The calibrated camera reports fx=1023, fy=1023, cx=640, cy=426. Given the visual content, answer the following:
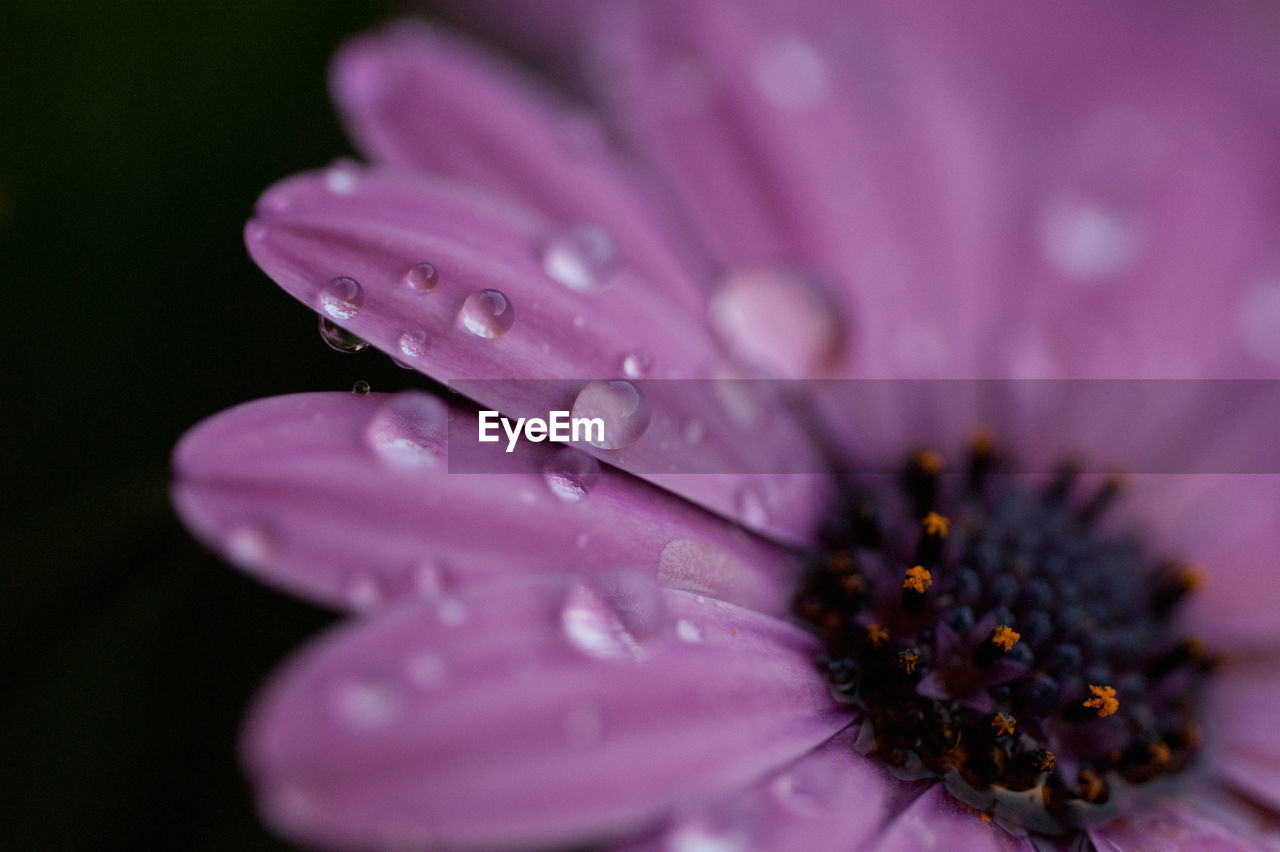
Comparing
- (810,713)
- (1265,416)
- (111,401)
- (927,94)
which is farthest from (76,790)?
(1265,416)

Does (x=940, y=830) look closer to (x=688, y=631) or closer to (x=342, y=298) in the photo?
(x=688, y=631)

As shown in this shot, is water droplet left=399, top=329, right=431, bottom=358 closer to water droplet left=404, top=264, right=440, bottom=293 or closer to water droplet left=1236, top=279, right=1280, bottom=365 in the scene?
water droplet left=404, top=264, right=440, bottom=293

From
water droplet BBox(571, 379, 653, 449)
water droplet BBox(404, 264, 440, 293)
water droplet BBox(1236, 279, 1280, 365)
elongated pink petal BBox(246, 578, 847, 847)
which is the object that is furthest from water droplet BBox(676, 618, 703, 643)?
water droplet BBox(1236, 279, 1280, 365)

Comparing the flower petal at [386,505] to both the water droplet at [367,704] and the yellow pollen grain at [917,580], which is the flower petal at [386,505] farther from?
the yellow pollen grain at [917,580]

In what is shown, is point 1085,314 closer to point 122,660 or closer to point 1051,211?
point 1051,211

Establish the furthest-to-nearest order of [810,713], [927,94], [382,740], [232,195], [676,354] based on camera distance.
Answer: [927,94]
[232,195]
[676,354]
[810,713]
[382,740]

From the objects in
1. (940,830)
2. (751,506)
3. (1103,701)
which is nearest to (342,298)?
(751,506)

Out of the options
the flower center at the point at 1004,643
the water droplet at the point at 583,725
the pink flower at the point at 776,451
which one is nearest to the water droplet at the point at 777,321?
the pink flower at the point at 776,451

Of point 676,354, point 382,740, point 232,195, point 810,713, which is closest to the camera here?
point 382,740
